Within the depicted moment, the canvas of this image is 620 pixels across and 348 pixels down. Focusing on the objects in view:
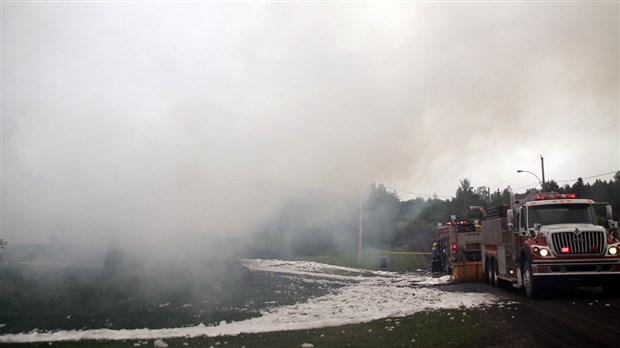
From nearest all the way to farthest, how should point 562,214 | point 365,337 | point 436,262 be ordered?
point 365,337 → point 562,214 → point 436,262

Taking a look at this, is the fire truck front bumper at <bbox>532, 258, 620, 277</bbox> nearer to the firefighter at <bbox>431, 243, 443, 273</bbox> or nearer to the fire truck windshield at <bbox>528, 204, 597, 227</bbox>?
the fire truck windshield at <bbox>528, 204, 597, 227</bbox>

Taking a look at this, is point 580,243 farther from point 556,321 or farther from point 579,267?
point 556,321

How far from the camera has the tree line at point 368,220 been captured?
34094mm

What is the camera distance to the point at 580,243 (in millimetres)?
17156

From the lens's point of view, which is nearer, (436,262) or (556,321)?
(556,321)

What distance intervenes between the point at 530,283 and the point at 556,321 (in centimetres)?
517

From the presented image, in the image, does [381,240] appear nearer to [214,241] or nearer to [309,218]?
[309,218]

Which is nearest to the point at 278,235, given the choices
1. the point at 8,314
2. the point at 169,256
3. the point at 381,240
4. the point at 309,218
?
the point at 309,218

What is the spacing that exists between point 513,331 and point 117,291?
39.3 ft

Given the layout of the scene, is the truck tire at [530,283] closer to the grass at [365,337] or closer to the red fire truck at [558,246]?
the red fire truck at [558,246]

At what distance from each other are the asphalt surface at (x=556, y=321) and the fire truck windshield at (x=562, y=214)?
8.39ft

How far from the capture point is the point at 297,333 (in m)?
12.5

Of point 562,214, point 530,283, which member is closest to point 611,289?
point 530,283

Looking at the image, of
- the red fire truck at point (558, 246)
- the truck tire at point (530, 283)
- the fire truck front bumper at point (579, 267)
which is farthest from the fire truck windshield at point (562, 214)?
the fire truck front bumper at point (579, 267)
